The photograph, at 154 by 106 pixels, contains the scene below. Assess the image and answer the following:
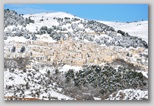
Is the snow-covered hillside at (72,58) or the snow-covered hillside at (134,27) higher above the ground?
the snow-covered hillside at (134,27)

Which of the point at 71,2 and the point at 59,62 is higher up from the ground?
the point at 71,2

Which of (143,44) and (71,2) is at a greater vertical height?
(71,2)

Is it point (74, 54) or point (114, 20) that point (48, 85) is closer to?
point (74, 54)

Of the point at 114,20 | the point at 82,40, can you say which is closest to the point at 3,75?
the point at 82,40

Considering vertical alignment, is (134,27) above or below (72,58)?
above

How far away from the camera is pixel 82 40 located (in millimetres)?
5180

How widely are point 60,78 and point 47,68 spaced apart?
0.21 metres

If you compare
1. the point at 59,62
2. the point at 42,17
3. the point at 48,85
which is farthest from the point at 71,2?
the point at 48,85

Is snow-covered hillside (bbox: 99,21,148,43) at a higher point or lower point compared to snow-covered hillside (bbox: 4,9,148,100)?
higher

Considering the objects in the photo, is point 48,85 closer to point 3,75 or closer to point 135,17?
point 3,75

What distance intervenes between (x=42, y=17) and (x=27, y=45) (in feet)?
1.37

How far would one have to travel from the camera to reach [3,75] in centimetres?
504

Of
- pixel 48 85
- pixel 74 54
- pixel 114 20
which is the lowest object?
pixel 48 85

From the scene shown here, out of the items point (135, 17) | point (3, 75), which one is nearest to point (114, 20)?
point (135, 17)
